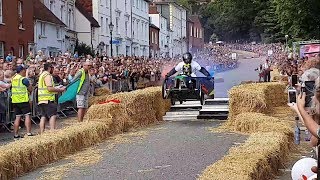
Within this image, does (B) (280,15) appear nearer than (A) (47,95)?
No

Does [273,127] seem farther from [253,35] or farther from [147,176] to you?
[253,35]

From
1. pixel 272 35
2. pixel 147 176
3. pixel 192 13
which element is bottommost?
pixel 147 176

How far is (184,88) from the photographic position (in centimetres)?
2164

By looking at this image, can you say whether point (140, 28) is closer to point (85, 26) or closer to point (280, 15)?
point (85, 26)

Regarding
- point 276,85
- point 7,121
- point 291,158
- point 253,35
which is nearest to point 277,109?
point 276,85

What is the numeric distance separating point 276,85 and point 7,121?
11873mm

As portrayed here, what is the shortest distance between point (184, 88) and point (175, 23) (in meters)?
85.8

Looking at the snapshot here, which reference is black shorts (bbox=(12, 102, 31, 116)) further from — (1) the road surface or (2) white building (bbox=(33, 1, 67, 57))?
(2) white building (bbox=(33, 1, 67, 57))

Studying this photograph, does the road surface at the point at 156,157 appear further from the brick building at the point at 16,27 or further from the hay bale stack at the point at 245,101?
the brick building at the point at 16,27

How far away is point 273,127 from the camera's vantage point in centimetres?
1420

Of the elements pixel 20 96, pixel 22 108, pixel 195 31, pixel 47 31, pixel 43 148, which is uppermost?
pixel 195 31

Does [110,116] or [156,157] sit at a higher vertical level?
[110,116]

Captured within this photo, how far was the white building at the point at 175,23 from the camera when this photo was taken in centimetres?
10230

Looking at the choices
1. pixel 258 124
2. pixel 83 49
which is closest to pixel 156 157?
pixel 258 124
